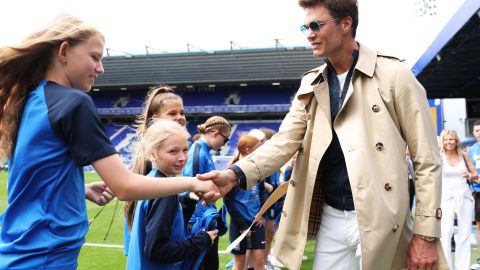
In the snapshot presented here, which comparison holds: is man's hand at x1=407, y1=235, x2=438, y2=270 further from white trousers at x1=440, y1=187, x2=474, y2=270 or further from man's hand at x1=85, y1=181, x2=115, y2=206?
white trousers at x1=440, y1=187, x2=474, y2=270

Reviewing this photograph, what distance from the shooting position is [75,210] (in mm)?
1823

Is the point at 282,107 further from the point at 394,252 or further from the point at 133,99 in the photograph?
the point at 394,252

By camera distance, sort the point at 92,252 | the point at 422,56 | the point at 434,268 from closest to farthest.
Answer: the point at 434,268, the point at 92,252, the point at 422,56

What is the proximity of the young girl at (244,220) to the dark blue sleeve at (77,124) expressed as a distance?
3.63 meters

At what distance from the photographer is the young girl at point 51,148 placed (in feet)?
5.63

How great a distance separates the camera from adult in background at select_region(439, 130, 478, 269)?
20.1 feet

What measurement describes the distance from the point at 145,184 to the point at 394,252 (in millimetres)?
1396

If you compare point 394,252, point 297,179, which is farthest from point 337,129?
point 394,252

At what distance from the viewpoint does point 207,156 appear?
15.1 ft

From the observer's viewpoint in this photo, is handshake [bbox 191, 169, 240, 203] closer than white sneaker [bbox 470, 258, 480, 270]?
Yes

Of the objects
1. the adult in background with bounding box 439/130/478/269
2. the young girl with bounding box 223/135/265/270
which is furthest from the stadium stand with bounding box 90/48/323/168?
the young girl with bounding box 223/135/265/270

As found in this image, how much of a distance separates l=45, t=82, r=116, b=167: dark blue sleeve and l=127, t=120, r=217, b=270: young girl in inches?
43.7

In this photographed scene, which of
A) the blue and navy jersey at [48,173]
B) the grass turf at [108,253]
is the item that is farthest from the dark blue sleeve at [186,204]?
the grass turf at [108,253]

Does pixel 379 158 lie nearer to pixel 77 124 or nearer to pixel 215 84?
pixel 77 124
